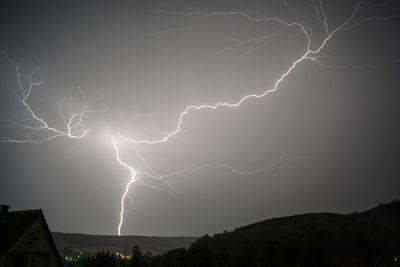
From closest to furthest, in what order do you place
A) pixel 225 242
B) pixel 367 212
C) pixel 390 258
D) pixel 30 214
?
pixel 30 214
pixel 390 258
pixel 225 242
pixel 367 212

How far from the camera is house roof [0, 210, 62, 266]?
12750 millimetres

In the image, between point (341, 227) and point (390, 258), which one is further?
point (341, 227)

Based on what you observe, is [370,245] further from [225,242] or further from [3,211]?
[3,211]

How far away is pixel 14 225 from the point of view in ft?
44.8

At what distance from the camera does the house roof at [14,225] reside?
41.8ft

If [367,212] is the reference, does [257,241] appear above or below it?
below

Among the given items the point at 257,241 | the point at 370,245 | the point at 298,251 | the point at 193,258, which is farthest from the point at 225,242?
the point at 298,251

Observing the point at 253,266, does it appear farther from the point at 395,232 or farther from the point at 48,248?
the point at 395,232

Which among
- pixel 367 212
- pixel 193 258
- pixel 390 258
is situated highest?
pixel 367 212

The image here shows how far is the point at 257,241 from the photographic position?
6819cm

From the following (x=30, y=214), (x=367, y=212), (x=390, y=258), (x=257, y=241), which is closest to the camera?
(x=30, y=214)

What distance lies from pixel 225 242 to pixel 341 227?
1059 inches

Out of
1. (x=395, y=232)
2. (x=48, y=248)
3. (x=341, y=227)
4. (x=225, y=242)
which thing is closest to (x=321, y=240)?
(x=341, y=227)

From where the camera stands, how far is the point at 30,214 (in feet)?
46.3
